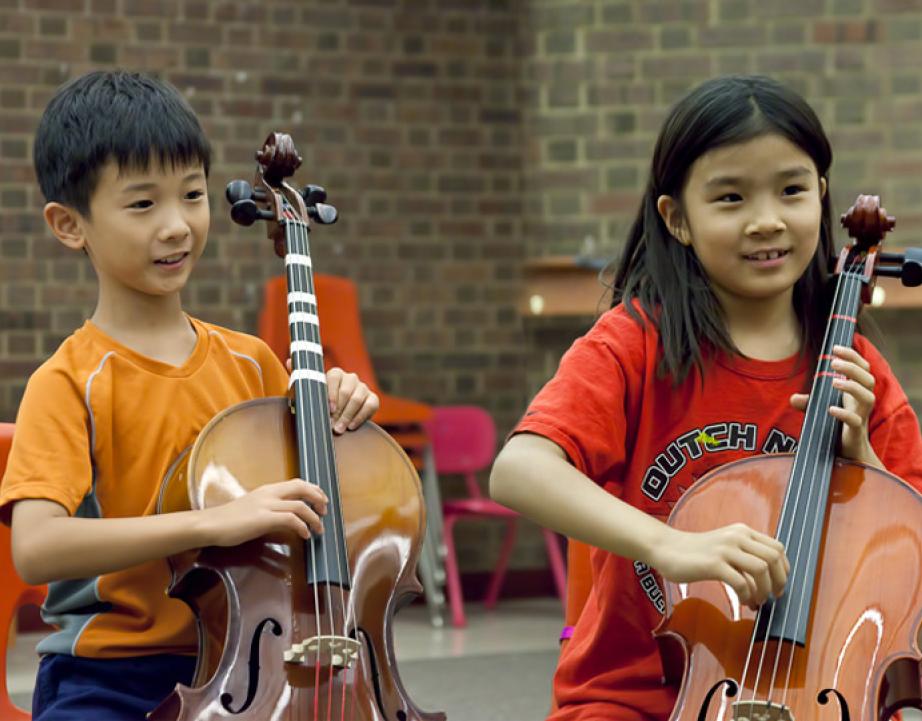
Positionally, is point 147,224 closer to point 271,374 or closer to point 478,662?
point 271,374

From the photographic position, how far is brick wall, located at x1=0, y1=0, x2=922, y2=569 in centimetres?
561

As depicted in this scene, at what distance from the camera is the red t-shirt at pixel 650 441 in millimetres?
1922

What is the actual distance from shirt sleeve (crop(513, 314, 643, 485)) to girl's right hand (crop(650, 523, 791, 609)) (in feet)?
0.70

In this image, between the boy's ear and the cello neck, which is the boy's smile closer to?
the boy's ear

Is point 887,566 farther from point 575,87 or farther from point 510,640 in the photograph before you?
point 575,87

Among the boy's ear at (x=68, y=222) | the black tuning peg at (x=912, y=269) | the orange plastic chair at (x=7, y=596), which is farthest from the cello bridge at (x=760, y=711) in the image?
the orange plastic chair at (x=7, y=596)

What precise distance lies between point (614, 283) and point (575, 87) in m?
3.75

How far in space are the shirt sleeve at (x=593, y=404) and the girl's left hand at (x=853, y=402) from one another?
0.22m

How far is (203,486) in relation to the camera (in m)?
1.88

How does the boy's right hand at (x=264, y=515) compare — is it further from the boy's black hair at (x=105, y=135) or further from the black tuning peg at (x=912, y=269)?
the black tuning peg at (x=912, y=269)

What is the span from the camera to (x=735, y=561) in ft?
5.32

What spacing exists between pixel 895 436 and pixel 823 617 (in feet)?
1.23

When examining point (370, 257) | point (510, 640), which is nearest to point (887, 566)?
point (510, 640)

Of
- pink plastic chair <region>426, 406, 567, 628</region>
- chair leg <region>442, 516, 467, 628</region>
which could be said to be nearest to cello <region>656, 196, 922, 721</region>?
chair leg <region>442, 516, 467, 628</region>
